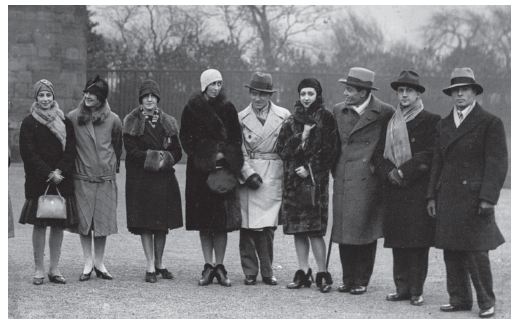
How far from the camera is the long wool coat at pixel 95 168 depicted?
7742mm

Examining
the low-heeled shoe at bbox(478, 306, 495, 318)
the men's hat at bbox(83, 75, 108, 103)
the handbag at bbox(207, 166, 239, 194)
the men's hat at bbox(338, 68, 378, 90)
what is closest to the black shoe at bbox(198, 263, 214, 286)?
the handbag at bbox(207, 166, 239, 194)

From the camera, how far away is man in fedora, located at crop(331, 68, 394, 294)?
7.27 m

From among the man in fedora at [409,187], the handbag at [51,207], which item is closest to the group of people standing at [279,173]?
the man in fedora at [409,187]

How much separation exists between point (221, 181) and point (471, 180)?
232 cm

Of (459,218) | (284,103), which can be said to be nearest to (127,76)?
(284,103)

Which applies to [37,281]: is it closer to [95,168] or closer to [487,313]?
[95,168]

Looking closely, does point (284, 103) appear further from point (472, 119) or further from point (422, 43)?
point (472, 119)

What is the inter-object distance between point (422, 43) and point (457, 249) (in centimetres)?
1673

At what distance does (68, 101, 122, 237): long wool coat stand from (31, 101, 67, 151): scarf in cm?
19

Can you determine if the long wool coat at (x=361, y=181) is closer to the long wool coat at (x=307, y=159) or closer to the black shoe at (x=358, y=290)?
the long wool coat at (x=307, y=159)

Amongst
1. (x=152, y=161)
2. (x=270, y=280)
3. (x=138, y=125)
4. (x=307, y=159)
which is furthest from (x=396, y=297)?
(x=138, y=125)

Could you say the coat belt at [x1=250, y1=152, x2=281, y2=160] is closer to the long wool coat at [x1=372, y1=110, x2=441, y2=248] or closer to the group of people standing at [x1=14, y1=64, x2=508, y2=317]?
the group of people standing at [x1=14, y1=64, x2=508, y2=317]

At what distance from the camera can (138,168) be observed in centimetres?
784

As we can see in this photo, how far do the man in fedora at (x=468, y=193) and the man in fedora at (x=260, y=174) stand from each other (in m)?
1.69
